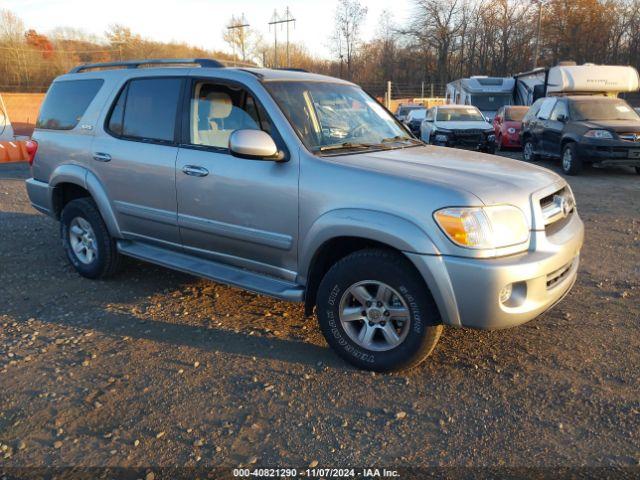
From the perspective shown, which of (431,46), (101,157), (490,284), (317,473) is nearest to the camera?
(317,473)

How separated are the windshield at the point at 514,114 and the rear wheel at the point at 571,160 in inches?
235

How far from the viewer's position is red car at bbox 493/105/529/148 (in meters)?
17.2

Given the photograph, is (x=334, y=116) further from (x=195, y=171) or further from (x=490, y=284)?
(x=490, y=284)

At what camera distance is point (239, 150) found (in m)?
3.49

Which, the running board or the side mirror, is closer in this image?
the side mirror

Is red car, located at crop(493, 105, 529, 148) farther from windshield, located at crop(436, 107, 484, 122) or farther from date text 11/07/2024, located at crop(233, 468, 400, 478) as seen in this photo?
date text 11/07/2024, located at crop(233, 468, 400, 478)

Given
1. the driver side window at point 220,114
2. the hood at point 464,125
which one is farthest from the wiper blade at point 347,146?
the hood at point 464,125

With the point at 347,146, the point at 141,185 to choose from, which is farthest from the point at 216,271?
the point at 347,146

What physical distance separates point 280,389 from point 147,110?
A: 2.59 meters

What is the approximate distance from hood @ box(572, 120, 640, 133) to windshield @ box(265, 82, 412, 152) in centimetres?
846

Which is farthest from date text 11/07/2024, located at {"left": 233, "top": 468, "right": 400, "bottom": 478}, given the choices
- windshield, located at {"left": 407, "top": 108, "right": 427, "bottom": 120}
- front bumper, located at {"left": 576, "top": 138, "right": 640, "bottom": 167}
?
windshield, located at {"left": 407, "top": 108, "right": 427, "bottom": 120}

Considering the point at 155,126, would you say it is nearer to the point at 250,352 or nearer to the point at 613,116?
the point at 250,352

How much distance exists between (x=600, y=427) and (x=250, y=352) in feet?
7.00

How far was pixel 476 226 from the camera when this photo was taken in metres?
2.96
